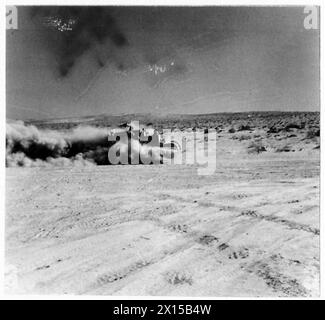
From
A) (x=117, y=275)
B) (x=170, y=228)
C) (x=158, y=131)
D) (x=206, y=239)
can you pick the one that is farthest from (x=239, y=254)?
(x=158, y=131)

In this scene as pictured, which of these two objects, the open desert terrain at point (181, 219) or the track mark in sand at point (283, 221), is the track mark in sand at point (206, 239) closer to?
the open desert terrain at point (181, 219)

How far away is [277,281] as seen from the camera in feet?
11.8

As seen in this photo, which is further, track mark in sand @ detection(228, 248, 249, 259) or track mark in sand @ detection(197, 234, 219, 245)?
track mark in sand @ detection(197, 234, 219, 245)

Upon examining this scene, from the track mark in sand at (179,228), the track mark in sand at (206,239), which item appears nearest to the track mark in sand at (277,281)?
the track mark in sand at (206,239)

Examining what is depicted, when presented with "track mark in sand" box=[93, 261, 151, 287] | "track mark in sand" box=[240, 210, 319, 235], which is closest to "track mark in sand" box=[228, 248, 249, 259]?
"track mark in sand" box=[240, 210, 319, 235]

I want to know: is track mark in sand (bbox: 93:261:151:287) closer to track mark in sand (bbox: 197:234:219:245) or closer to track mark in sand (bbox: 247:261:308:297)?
track mark in sand (bbox: 197:234:219:245)

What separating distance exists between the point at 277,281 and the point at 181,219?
3.85ft

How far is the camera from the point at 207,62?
14.6ft

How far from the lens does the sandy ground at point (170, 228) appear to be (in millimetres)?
3691

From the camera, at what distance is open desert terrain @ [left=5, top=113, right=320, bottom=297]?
3705 millimetres

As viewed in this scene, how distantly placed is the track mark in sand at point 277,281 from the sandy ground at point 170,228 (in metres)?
0.01

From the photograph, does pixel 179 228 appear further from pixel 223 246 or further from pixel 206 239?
pixel 223 246

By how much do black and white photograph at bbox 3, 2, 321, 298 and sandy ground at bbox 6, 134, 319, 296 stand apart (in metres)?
0.02
